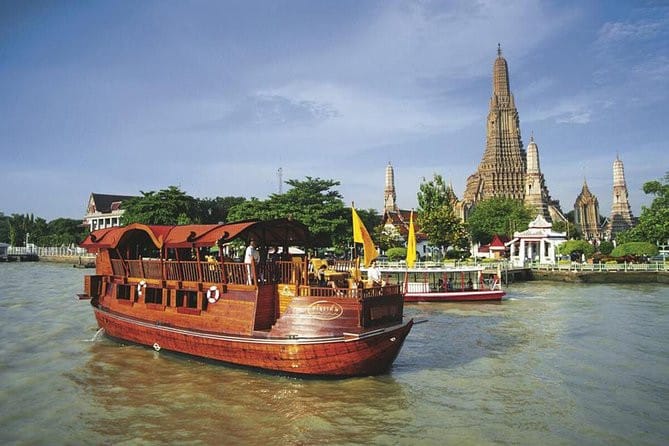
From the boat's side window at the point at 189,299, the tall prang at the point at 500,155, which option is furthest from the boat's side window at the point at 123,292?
the tall prang at the point at 500,155

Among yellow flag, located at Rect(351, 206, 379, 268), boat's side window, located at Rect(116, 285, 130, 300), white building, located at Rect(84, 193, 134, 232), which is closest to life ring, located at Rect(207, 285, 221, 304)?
yellow flag, located at Rect(351, 206, 379, 268)

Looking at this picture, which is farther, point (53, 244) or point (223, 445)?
point (53, 244)

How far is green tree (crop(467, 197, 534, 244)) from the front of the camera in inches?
2650

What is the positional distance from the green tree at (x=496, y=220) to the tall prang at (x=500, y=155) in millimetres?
15927

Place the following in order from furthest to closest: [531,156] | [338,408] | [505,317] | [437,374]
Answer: [531,156], [505,317], [437,374], [338,408]

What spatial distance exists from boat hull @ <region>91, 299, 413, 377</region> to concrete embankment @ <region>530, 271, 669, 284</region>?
32039 millimetres

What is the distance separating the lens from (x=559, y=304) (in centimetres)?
2691

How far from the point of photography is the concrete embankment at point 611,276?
125 feet

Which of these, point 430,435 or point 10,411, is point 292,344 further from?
point 10,411

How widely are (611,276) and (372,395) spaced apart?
34446 mm

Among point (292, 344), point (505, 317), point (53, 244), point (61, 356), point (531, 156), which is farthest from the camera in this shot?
point (53, 244)

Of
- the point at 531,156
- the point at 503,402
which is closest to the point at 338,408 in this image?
the point at 503,402

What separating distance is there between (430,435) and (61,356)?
11766 millimetres

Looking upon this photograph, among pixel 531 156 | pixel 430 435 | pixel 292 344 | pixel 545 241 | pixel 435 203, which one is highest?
pixel 531 156
